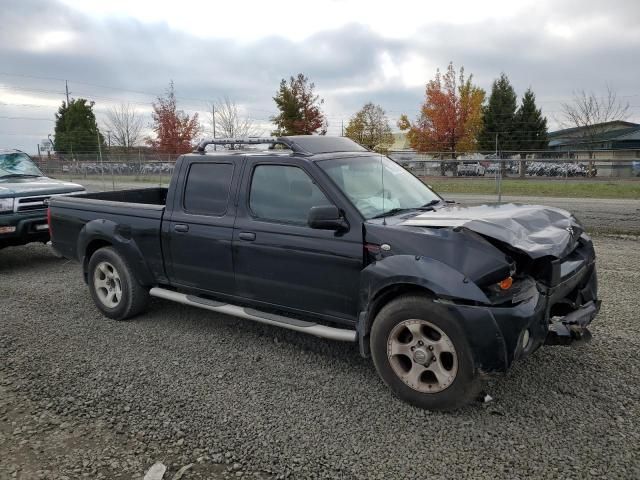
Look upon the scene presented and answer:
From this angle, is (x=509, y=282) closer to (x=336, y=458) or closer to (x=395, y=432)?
(x=395, y=432)

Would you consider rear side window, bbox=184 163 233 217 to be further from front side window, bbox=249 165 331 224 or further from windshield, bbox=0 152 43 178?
windshield, bbox=0 152 43 178

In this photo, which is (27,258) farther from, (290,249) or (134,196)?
(290,249)

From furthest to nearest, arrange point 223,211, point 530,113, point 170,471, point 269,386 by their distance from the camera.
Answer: point 530,113, point 223,211, point 269,386, point 170,471

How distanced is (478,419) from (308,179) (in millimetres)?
2181

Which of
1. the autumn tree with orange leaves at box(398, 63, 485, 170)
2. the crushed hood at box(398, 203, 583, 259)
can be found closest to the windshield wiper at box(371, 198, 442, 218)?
the crushed hood at box(398, 203, 583, 259)

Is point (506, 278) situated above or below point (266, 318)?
above

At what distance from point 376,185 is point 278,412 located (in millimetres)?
2049

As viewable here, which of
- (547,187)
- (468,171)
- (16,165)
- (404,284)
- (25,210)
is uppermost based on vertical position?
(16,165)

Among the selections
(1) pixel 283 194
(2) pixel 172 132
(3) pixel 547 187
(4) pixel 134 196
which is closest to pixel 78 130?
(2) pixel 172 132

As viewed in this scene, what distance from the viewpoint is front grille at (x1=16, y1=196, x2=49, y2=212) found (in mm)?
7906

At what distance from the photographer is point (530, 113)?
142 feet

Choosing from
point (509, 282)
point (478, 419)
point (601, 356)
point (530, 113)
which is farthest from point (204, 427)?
point (530, 113)

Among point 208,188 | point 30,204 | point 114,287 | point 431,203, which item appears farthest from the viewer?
point 30,204

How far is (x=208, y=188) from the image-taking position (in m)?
4.83
